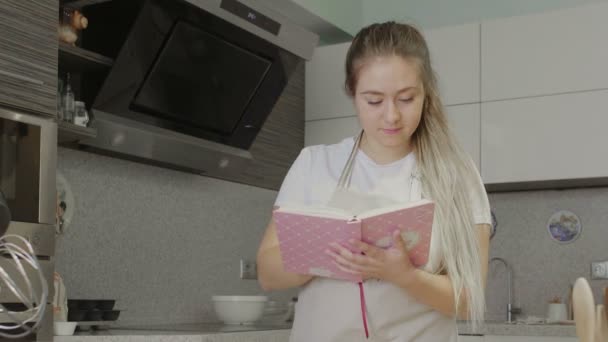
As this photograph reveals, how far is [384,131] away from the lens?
4.95ft

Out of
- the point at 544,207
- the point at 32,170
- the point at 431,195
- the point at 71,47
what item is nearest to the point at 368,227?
the point at 431,195

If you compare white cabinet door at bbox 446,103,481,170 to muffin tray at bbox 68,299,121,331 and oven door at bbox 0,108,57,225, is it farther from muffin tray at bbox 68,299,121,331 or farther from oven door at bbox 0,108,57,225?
oven door at bbox 0,108,57,225

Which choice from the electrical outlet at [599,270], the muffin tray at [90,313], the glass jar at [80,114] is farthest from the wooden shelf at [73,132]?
the electrical outlet at [599,270]

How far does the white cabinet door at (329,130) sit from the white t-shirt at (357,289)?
2.23 metres

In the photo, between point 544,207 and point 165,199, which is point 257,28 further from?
point 544,207

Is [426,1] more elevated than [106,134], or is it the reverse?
[426,1]

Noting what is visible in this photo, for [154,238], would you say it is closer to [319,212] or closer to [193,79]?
[193,79]

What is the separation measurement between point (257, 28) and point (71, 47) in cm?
74

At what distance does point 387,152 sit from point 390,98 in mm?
149

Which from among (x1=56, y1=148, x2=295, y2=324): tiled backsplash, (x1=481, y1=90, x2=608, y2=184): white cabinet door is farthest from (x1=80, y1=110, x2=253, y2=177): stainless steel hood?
(x1=481, y1=90, x2=608, y2=184): white cabinet door

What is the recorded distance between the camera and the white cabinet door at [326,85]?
389cm

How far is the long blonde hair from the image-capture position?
1437mm

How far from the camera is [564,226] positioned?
12.1 feet

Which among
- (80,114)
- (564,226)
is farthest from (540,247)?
(80,114)
